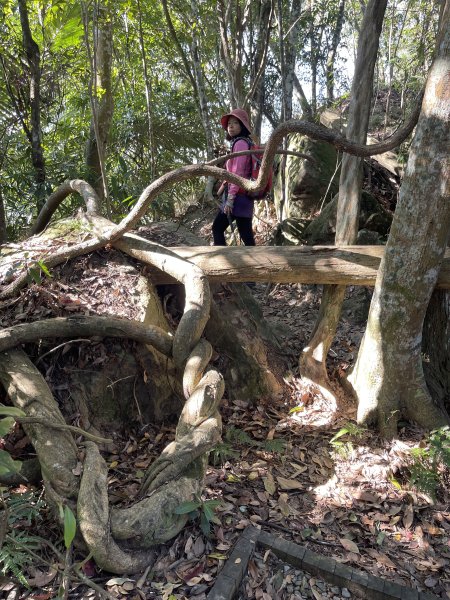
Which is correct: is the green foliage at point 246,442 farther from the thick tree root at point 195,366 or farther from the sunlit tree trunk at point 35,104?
the sunlit tree trunk at point 35,104

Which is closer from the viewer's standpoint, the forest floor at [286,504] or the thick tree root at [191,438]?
the forest floor at [286,504]

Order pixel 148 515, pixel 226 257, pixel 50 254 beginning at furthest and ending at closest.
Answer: pixel 226 257 < pixel 50 254 < pixel 148 515

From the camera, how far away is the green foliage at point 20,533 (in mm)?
1972

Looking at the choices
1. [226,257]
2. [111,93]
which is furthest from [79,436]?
[111,93]

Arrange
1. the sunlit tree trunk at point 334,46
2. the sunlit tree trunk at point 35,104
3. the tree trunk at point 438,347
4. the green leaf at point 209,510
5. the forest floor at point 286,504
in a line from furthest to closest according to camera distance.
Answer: the sunlit tree trunk at point 334,46
the sunlit tree trunk at point 35,104
the tree trunk at point 438,347
the green leaf at point 209,510
the forest floor at point 286,504

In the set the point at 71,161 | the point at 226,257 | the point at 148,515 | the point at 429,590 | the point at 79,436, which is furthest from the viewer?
the point at 71,161

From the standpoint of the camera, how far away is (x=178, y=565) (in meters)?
2.29

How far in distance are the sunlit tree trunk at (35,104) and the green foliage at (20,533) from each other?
14.2ft

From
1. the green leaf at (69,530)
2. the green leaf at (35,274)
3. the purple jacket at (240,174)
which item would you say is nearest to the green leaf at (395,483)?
the green leaf at (69,530)

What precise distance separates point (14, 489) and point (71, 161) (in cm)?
501

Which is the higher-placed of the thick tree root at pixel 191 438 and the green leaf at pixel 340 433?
the thick tree root at pixel 191 438

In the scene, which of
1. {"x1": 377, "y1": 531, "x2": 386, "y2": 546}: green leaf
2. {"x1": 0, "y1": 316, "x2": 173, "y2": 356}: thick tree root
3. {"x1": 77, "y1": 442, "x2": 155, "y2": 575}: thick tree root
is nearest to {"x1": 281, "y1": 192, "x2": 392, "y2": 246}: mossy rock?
{"x1": 0, "y1": 316, "x2": 173, "y2": 356}: thick tree root

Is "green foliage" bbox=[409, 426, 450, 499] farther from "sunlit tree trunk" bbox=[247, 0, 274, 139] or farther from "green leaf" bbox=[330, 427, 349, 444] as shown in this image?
"sunlit tree trunk" bbox=[247, 0, 274, 139]

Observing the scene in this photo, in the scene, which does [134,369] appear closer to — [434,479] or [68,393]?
[68,393]
